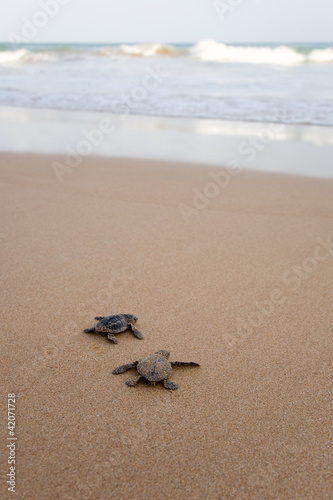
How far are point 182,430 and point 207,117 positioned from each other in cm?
891

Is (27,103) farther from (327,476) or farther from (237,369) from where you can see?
(327,476)

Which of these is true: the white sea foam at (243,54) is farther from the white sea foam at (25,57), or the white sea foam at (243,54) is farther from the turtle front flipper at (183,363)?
the turtle front flipper at (183,363)

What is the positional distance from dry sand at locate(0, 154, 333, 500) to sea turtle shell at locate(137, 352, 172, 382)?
0.11 m

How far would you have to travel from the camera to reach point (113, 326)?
2434mm

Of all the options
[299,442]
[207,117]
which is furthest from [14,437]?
[207,117]

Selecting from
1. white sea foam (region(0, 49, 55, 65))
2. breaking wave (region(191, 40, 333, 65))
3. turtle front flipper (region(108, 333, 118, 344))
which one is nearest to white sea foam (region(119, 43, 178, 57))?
breaking wave (region(191, 40, 333, 65))

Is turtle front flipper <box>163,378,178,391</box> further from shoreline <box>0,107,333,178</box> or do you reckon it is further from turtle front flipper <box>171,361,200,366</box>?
shoreline <box>0,107,333,178</box>

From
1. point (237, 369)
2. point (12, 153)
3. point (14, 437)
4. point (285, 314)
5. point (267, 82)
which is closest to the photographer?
point (14, 437)

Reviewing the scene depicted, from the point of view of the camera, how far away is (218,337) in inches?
101

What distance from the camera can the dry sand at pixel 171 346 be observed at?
173cm

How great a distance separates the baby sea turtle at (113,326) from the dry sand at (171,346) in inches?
2.5

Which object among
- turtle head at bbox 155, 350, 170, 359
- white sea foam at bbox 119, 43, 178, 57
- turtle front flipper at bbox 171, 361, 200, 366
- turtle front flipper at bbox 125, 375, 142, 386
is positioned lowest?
turtle front flipper at bbox 125, 375, 142, 386

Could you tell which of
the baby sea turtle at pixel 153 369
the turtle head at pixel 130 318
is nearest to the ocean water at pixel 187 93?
the turtle head at pixel 130 318

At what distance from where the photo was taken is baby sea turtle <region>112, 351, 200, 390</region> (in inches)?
83.2
